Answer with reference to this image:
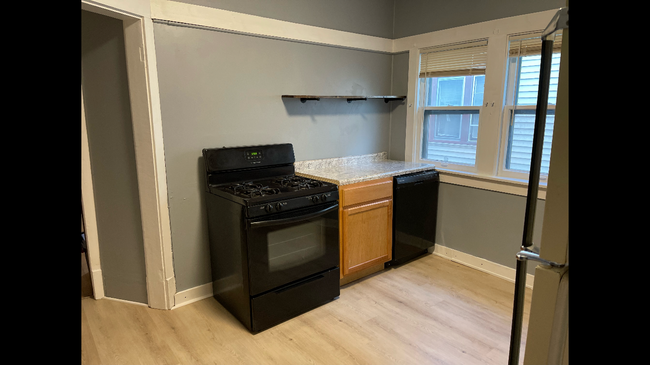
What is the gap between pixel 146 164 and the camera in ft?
8.16

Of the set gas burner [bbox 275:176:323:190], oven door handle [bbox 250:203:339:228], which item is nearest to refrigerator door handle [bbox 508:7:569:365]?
oven door handle [bbox 250:203:339:228]

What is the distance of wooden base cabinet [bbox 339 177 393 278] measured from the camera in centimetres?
288

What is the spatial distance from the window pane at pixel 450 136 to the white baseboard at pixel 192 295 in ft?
7.71

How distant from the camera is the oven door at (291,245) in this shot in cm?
235

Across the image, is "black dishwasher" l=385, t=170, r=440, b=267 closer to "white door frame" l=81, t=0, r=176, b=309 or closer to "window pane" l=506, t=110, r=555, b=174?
"window pane" l=506, t=110, r=555, b=174

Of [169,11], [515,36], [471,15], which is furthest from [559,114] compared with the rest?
[471,15]

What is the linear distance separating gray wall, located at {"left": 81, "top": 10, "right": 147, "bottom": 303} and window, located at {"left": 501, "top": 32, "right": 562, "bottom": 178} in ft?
9.25

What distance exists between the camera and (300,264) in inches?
101

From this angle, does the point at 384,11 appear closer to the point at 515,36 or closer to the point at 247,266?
the point at 515,36

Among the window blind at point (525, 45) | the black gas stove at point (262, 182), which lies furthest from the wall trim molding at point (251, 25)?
the window blind at point (525, 45)

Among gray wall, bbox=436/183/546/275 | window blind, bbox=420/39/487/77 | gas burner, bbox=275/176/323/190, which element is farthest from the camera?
window blind, bbox=420/39/487/77

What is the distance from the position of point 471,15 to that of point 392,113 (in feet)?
3.74

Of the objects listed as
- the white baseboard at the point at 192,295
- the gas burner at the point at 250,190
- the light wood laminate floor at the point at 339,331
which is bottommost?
the light wood laminate floor at the point at 339,331

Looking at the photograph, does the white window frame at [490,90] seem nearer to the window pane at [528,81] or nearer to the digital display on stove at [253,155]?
the window pane at [528,81]
